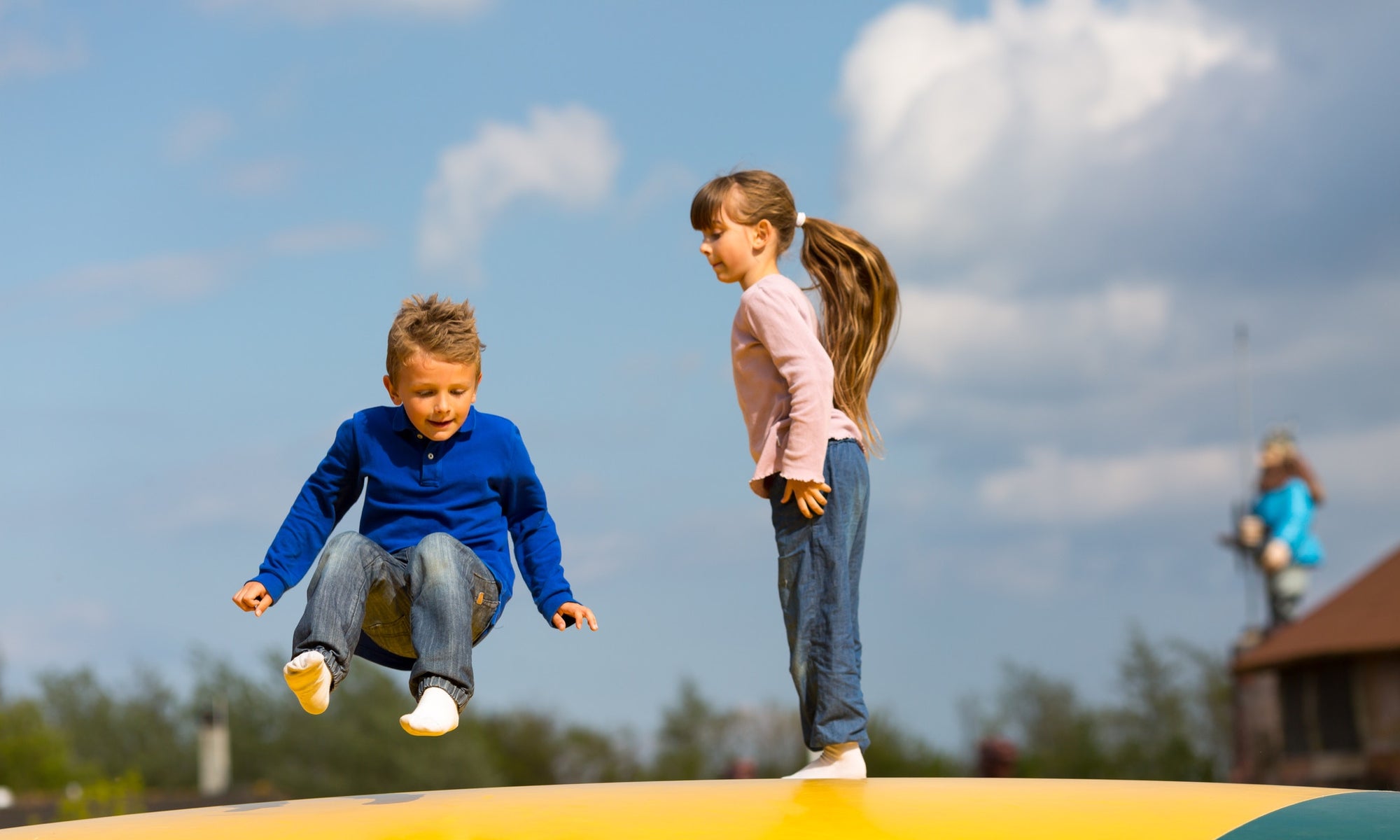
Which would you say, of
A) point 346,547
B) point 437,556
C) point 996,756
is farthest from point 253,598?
point 996,756

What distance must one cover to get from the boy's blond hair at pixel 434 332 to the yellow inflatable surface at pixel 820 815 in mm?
1309

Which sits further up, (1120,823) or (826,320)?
(826,320)

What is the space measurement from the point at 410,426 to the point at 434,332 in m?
0.39

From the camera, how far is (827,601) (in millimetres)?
5078

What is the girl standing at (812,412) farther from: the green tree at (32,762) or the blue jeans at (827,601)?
the green tree at (32,762)

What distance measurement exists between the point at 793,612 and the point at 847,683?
295mm

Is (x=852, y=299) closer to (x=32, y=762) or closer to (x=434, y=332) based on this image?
(x=434, y=332)

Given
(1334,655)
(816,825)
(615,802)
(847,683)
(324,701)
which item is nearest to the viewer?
(816,825)

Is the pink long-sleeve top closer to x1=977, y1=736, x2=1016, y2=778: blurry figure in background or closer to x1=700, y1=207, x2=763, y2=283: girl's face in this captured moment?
x1=700, y1=207, x2=763, y2=283: girl's face

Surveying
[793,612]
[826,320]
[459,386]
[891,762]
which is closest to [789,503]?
[793,612]

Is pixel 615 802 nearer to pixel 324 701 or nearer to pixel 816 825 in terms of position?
pixel 816 825

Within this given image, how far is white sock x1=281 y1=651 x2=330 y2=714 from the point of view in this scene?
4152mm

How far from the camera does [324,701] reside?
423 cm

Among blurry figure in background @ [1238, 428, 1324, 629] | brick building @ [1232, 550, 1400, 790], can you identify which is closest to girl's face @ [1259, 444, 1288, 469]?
blurry figure in background @ [1238, 428, 1324, 629]
